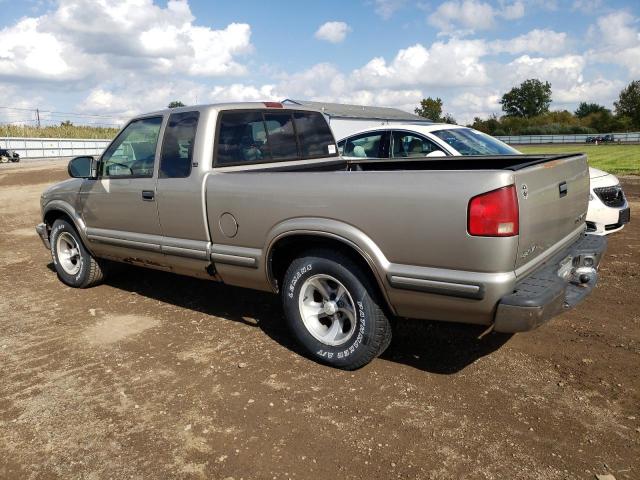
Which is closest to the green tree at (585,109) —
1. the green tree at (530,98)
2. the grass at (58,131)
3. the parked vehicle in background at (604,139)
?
the green tree at (530,98)

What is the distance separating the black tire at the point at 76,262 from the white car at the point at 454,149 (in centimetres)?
424

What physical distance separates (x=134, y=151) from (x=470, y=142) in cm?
473

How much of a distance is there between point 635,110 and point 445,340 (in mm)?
86878

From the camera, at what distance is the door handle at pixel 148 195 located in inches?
183

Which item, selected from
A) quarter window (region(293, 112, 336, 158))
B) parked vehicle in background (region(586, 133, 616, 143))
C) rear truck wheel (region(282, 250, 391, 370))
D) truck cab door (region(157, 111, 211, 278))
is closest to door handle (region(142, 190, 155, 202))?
truck cab door (region(157, 111, 211, 278))

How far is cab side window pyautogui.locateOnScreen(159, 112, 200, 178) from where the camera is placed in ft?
14.5

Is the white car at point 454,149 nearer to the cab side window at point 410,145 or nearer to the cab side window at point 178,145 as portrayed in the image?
the cab side window at point 410,145

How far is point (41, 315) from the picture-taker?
5.21m

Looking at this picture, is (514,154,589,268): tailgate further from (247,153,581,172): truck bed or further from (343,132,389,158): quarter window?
(343,132,389,158): quarter window

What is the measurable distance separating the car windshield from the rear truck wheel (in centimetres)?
412

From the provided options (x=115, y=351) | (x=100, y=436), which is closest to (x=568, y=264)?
(x=100, y=436)

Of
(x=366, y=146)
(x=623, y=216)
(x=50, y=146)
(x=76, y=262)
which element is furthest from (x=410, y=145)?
(x=50, y=146)

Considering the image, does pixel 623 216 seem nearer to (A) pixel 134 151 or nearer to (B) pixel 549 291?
(B) pixel 549 291

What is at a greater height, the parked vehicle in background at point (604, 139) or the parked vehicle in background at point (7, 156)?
the parked vehicle in background at point (7, 156)
